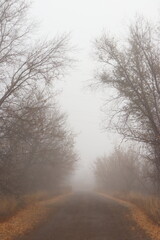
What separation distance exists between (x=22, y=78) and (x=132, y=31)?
6.52 meters

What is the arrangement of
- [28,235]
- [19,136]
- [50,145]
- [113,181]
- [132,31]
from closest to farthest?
[28,235], [19,136], [132,31], [50,145], [113,181]

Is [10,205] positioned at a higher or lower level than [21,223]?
higher

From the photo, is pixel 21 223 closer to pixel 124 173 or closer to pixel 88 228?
pixel 88 228

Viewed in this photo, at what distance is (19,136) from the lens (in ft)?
40.4

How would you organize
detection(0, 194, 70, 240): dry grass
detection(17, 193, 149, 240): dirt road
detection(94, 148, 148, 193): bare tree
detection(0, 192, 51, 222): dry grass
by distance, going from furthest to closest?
detection(94, 148, 148, 193): bare tree < detection(0, 192, 51, 222): dry grass < detection(0, 194, 70, 240): dry grass < detection(17, 193, 149, 240): dirt road

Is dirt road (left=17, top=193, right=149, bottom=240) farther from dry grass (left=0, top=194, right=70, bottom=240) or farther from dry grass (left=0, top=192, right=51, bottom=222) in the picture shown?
dry grass (left=0, top=192, right=51, bottom=222)

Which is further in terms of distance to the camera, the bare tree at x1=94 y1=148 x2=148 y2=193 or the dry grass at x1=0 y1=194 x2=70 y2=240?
the bare tree at x1=94 y1=148 x2=148 y2=193

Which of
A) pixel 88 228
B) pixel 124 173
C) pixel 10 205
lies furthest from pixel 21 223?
pixel 124 173

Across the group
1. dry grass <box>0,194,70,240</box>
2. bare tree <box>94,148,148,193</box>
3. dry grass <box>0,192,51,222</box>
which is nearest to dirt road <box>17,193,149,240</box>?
dry grass <box>0,194,70,240</box>

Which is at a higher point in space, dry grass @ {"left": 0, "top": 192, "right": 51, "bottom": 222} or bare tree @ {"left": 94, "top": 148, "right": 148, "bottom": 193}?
bare tree @ {"left": 94, "top": 148, "right": 148, "bottom": 193}

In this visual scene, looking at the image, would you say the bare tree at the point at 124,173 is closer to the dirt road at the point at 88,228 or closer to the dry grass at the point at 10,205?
the dry grass at the point at 10,205

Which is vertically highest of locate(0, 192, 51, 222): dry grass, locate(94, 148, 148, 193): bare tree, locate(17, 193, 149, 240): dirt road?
locate(94, 148, 148, 193): bare tree

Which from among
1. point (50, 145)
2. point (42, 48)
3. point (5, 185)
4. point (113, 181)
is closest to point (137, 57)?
point (42, 48)

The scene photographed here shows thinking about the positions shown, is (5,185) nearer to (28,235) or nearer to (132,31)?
(28,235)
